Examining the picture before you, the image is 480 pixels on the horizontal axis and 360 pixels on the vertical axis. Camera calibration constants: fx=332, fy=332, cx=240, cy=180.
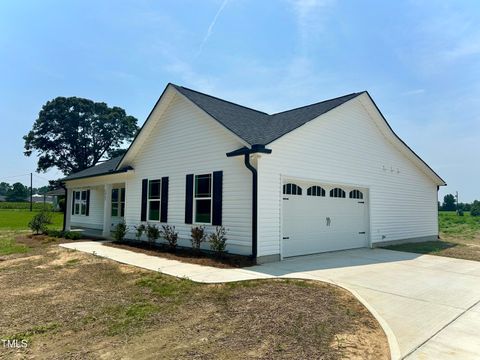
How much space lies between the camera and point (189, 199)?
11867 mm

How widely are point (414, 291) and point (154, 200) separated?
393 inches

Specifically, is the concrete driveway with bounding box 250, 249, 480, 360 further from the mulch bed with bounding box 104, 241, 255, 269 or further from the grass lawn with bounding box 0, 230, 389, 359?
the mulch bed with bounding box 104, 241, 255, 269

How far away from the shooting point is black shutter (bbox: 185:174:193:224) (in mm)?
11766

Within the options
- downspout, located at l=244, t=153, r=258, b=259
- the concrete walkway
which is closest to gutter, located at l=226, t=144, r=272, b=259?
downspout, located at l=244, t=153, r=258, b=259

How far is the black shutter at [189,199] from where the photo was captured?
11.8m

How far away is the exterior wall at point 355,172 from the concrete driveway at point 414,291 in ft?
6.19

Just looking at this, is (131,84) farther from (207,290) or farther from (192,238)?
(207,290)

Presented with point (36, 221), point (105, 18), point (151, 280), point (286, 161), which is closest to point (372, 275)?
point (286, 161)

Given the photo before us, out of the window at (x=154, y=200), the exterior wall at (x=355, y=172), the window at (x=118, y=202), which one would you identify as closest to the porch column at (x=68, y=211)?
the window at (x=118, y=202)

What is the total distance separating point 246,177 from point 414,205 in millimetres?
11117

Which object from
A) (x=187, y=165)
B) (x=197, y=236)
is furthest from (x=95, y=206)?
(x=197, y=236)

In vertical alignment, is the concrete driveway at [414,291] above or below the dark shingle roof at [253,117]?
below

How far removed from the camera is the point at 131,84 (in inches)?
592

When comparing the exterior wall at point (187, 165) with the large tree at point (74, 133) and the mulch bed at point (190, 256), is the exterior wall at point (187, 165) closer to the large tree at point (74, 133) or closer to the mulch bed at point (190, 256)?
the mulch bed at point (190, 256)
